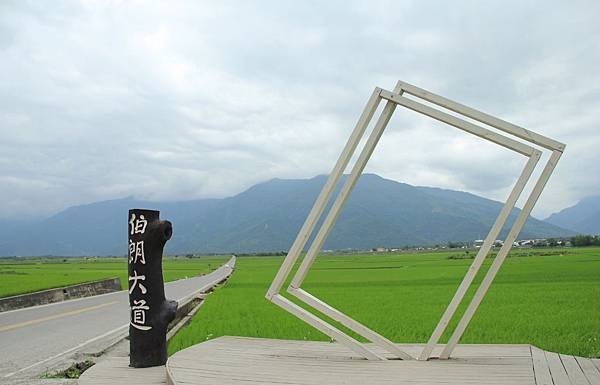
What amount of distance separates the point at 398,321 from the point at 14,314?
1079cm

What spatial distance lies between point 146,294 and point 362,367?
256 centimetres

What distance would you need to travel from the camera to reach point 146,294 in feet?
22.4

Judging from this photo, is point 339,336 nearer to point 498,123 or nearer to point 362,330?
point 362,330

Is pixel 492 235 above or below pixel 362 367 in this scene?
above

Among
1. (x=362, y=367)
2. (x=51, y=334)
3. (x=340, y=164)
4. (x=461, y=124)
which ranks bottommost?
(x=51, y=334)

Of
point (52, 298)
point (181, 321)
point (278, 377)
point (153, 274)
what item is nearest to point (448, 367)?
point (278, 377)

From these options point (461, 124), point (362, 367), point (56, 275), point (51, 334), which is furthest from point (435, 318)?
point (56, 275)

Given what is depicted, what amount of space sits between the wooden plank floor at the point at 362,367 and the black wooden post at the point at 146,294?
0.39 meters

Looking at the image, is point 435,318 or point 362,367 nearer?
point 362,367

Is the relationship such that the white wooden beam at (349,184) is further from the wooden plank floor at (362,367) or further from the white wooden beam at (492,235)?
the white wooden beam at (492,235)

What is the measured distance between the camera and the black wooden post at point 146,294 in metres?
6.80

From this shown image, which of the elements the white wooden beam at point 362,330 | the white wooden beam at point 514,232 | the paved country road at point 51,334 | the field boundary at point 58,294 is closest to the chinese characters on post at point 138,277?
the paved country road at point 51,334

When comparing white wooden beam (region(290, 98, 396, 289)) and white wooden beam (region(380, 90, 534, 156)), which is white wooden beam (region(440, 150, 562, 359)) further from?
white wooden beam (region(290, 98, 396, 289))

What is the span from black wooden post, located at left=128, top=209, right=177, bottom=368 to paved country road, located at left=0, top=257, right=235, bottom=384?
5.59 feet
